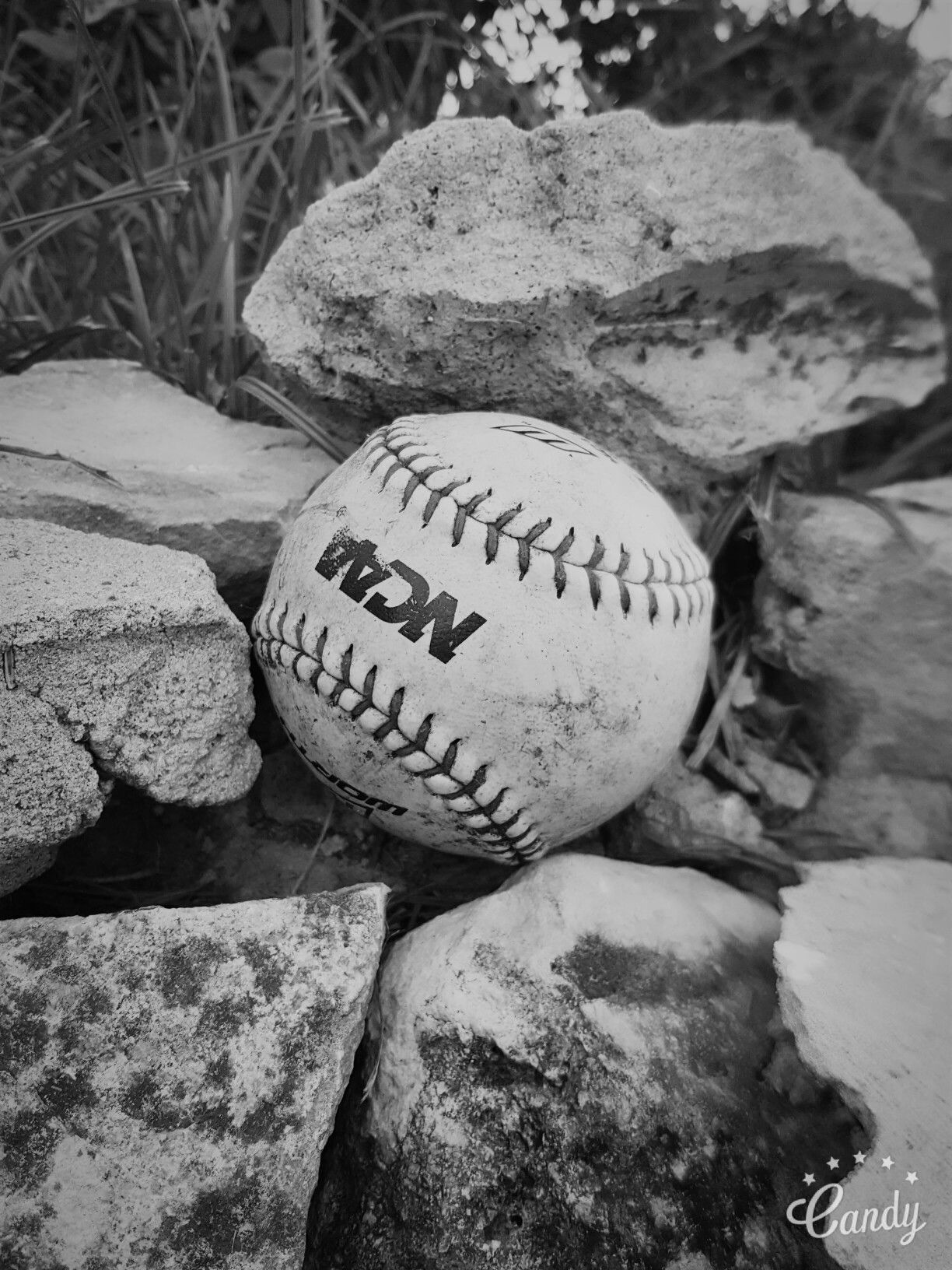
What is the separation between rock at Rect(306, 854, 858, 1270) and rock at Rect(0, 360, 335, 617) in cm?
76

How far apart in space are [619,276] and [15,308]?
1.50m

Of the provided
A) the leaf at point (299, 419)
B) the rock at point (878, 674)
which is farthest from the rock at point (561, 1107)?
the leaf at point (299, 419)

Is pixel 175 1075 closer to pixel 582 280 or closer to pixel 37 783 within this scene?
pixel 37 783

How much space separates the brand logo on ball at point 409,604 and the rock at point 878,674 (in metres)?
0.94

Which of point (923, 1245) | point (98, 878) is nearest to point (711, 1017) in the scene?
point (923, 1245)

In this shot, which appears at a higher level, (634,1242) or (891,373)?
(891,373)

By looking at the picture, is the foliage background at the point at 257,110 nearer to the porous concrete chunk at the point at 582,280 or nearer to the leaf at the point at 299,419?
the leaf at the point at 299,419

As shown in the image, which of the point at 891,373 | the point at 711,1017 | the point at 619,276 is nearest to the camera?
the point at 711,1017

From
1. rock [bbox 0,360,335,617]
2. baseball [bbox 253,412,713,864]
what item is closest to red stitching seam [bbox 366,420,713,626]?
baseball [bbox 253,412,713,864]

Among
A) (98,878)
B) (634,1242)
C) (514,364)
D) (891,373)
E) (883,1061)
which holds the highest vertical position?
(891,373)

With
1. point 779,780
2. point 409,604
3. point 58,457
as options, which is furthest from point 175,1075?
point 779,780

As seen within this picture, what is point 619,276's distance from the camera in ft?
5.25

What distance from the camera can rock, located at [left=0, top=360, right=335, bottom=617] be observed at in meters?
1.52

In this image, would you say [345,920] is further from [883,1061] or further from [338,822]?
[883,1061]
